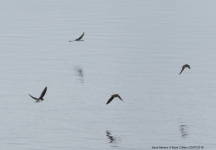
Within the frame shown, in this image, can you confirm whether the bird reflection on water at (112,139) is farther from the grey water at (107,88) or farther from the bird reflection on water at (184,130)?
the bird reflection on water at (184,130)

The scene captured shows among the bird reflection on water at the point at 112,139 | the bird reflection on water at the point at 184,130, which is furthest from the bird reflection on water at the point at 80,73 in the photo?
the bird reflection on water at the point at 112,139

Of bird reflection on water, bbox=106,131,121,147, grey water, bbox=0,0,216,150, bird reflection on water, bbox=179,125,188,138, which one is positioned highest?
grey water, bbox=0,0,216,150

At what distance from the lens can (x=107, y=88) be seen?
52312 millimetres

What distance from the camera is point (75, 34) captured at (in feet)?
312

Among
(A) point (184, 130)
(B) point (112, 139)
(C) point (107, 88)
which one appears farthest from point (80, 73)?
(B) point (112, 139)

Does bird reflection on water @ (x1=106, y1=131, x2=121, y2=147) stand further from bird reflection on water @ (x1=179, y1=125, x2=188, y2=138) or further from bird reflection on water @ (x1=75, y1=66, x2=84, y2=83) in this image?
bird reflection on water @ (x1=75, y1=66, x2=84, y2=83)

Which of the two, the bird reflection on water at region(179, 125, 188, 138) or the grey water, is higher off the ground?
the grey water

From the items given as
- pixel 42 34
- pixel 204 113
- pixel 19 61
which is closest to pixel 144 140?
pixel 204 113

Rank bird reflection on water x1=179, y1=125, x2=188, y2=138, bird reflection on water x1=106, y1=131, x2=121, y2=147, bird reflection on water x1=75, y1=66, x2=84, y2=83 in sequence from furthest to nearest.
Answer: bird reflection on water x1=75, y1=66, x2=84, y2=83, bird reflection on water x1=179, y1=125, x2=188, y2=138, bird reflection on water x1=106, y1=131, x2=121, y2=147

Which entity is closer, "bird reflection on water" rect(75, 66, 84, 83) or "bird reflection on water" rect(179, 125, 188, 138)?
"bird reflection on water" rect(179, 125, 188, 138)

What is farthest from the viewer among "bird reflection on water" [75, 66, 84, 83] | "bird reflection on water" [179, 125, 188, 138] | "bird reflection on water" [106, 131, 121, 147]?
"bird reflection on water" [75, 66, 84, 83]

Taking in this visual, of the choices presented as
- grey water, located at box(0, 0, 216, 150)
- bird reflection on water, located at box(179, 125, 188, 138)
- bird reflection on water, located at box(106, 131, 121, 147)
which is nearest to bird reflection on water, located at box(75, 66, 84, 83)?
grey water, located at box(0, 0, 216, 150)

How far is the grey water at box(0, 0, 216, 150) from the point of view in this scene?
122ft

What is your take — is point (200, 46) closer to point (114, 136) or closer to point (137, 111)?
point (137, 111)
